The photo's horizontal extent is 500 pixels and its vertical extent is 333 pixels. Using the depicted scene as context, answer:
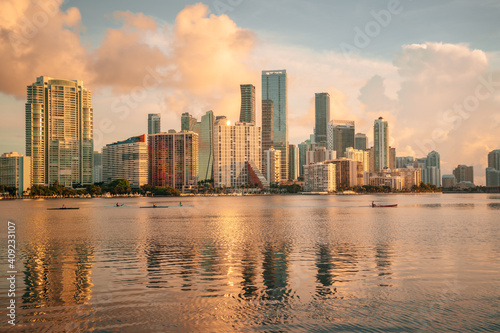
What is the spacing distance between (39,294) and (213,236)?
130 feet

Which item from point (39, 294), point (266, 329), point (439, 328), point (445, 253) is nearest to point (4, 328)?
point (39, 294)

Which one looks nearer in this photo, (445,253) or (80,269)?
(80,269)

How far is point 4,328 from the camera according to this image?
2423cm

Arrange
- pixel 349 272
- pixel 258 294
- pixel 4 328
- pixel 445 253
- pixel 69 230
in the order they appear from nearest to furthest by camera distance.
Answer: pixel 4 328
pixel 258 294
pixel 349 272
pixel 445 253
pixel 69 230

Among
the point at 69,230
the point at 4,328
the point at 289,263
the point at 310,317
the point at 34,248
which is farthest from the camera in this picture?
the point at 69,230

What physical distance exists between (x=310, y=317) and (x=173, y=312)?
817 centimetres

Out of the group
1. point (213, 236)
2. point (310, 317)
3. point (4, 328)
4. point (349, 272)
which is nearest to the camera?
point (4, 328)

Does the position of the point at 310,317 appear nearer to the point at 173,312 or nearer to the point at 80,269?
the point at 173,312

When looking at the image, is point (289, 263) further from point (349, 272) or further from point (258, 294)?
point (258, 294)

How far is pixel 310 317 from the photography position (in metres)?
26.5

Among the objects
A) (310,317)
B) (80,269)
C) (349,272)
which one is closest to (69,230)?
(80,269)

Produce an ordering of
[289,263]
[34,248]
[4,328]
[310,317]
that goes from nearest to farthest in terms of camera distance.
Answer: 1. [4,328]
2. [310,317]
3. [289,263]
4. [34,248]

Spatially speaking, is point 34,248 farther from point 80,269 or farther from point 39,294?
point 39,294

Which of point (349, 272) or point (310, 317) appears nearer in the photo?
point (310, 317)
